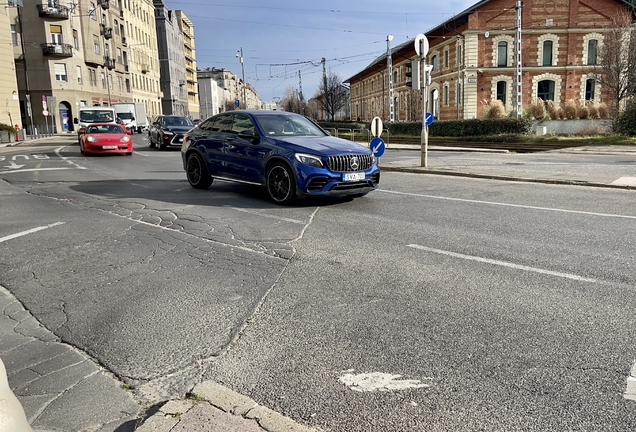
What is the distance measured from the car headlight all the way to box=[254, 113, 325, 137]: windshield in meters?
1.15

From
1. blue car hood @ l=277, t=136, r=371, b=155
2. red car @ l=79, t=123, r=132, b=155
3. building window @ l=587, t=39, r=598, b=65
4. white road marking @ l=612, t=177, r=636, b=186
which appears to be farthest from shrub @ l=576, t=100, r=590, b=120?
blue car hood @ l=277, t=136, r=371, b=155

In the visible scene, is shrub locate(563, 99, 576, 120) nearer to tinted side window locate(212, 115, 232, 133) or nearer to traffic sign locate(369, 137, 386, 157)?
traffic sign locate(369, 137, 386, 157)

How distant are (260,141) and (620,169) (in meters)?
11.2

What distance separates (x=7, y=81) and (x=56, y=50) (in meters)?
8.08

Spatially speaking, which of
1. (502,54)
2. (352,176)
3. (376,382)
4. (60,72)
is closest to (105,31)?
(60,72)

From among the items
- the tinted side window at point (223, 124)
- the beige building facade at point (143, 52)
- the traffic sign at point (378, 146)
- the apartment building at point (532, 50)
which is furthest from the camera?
the beige building facade at point (143, 52)

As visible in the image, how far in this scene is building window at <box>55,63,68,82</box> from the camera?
55.7 m

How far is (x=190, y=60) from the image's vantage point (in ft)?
433

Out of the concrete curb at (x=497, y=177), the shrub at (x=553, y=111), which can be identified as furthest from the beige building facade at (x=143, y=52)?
the concrete curb at (x=497, y=177)

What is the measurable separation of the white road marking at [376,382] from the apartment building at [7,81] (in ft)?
172

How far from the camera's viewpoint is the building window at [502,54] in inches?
1882

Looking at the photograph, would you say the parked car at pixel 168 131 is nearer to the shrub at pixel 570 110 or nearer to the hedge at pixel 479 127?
the hedge at pixel 479 127

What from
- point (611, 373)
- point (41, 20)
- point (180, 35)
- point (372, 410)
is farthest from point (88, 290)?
point (180, 35)

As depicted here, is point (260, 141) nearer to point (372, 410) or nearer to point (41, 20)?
point (372, 410)
